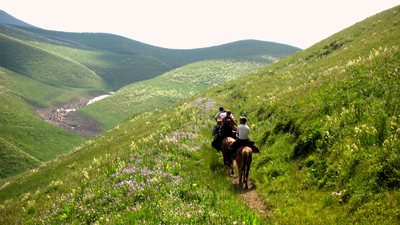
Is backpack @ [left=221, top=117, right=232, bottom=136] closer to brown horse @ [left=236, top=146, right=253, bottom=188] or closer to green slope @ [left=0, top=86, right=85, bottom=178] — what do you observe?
brown horse @ [left=236, top=146, right=253, bottom=188]

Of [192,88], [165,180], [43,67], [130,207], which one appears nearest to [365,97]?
[165,180]

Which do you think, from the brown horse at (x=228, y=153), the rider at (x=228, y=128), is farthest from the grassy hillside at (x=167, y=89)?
the brown horse at (x=228, y=153)

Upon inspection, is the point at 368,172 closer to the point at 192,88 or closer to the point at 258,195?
the point at 258,195

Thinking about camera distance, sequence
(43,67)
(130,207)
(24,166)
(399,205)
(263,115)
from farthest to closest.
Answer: (43,67), (24,166), (263,115), (130,207), (399,205)

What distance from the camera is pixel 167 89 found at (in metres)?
103

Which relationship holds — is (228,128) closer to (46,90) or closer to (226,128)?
(226,128)

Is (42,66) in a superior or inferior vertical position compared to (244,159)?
superior

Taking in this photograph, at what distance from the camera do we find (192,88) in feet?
338

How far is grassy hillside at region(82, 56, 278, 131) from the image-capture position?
287 ft

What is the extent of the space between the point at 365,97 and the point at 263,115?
7997mm

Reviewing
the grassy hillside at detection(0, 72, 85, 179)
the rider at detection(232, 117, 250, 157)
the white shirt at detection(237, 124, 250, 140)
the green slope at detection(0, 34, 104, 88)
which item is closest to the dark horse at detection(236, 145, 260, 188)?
the rider at detection(232, 117, 250, 157)

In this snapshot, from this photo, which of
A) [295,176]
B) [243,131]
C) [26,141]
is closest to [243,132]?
[243,131]

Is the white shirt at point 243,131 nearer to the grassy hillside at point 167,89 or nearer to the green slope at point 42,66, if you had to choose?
the grassy hillside at point 167,89

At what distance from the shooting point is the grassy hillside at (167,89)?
287ft
